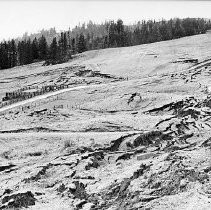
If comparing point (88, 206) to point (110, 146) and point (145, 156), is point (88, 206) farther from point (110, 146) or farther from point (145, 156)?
point (110, 146)

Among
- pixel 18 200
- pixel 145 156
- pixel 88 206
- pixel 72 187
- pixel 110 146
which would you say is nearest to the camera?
pixel 88 206

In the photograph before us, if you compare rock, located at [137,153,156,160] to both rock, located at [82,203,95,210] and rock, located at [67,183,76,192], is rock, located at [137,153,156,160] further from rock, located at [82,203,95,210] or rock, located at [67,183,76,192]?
rock, located at [82,203,95,210]

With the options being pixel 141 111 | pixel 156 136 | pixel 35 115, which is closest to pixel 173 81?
pixel 141 111

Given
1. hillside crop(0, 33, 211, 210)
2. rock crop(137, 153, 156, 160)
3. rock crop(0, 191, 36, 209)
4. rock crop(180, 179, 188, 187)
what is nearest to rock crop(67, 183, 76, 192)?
hillside crop(0, 33, 211, 210)

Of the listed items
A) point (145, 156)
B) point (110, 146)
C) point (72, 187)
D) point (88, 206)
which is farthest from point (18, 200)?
point (110, 146)

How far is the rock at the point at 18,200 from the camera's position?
16.8m

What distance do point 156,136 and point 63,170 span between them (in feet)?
27.4

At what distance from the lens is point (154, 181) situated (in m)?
16.4

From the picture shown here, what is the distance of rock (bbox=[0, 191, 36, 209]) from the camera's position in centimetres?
1675

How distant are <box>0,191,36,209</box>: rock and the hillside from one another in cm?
5

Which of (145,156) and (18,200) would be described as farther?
(145,156)

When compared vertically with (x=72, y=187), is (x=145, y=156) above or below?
above

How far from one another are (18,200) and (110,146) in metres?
9.23

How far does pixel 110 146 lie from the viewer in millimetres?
24828
